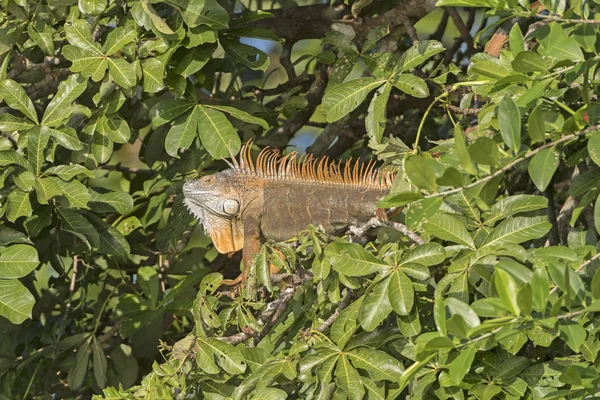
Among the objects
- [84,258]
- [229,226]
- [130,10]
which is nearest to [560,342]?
[229,226]

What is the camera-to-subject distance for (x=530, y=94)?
1.84m

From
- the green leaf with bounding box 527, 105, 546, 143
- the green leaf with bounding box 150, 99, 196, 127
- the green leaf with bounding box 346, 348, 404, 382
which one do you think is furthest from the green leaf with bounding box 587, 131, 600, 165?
the green leaf with bounding box 150, 99, 196, 127

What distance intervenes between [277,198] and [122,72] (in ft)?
2.12

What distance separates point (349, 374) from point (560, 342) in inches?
20.2

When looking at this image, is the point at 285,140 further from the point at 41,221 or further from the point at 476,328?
the point at 476,328

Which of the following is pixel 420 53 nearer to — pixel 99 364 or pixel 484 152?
pixel 484 152

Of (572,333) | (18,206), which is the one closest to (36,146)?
(18,206)

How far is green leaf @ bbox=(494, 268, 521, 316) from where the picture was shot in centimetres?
158

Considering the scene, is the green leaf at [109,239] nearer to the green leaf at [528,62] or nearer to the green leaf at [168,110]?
the green leaf at [168,110]

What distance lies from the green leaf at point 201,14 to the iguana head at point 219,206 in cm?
61

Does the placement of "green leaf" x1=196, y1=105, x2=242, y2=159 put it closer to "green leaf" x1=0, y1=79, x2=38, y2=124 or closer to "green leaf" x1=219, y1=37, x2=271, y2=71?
"green leaf" x1=219, y1=37, x2=271, y2=71

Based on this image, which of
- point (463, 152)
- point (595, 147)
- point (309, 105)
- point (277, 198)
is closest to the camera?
point (463, 152)

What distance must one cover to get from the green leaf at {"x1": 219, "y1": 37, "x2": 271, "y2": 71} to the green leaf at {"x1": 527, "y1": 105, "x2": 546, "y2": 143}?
1.49 meters

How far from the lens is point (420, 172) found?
1673 mm
